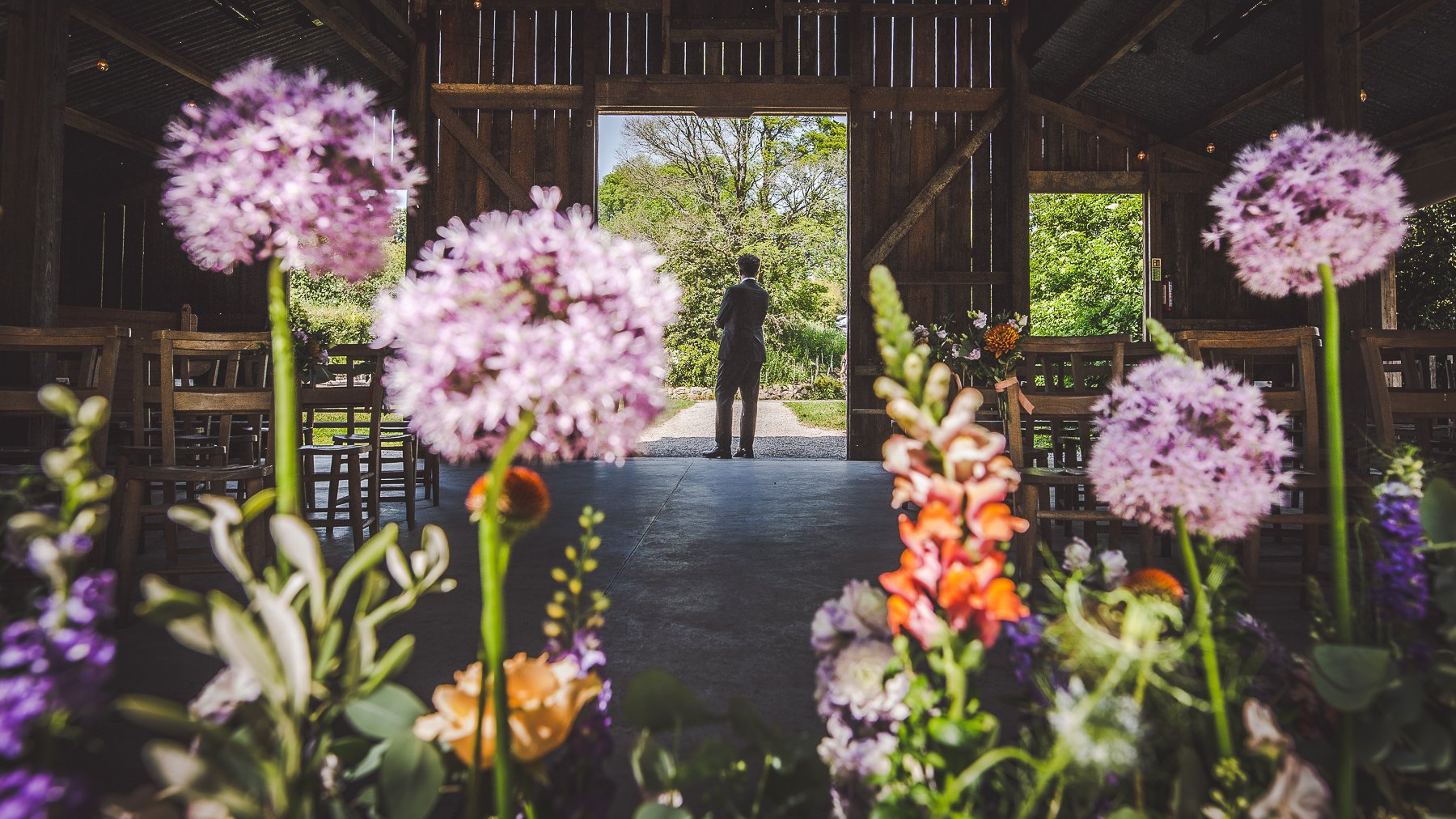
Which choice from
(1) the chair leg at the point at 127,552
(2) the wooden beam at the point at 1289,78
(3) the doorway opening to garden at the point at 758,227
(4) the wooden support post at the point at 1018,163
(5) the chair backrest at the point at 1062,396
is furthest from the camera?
(3) the doorway opening to garden at the point at 758,227

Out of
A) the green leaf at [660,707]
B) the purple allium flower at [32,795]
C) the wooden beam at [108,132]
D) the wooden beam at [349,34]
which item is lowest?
the green leaf at [660,707]

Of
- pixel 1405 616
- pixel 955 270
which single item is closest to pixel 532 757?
pixel 1405 616

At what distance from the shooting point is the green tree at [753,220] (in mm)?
15234

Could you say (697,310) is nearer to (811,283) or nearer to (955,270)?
(811,283)

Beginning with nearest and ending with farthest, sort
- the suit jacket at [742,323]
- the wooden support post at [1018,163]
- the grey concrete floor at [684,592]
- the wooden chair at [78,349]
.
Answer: the grey concrete floor at [684,592] < the wooden chair at [78,349] < the suit jacket at [742,323] < the wooden support post at [1018,163]

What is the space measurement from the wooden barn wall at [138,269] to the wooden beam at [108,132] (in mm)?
1081

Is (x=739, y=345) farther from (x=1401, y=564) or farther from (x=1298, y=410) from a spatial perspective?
(x=1401, y=564)

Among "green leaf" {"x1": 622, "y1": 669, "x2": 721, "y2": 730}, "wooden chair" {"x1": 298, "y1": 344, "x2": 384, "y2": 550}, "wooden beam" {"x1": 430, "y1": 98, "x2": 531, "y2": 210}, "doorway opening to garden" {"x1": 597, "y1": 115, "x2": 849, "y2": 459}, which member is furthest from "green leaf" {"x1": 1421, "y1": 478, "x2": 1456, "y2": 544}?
"doorway opening to garden" {"x1": 597, "y1": 115, "x2": 849, "y2": 459}

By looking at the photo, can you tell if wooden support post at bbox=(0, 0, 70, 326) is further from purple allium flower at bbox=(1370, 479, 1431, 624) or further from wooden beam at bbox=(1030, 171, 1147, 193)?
wooden beam at bbox=(1030, 171, 1147, 193)

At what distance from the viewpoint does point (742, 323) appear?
7.56 metres

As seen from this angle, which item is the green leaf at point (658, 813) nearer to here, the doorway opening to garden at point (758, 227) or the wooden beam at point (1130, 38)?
the wooden beam at point (1130, 38)

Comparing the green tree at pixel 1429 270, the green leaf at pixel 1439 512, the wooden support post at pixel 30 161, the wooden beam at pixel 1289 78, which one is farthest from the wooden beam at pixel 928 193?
the green leaf at pixel 1439 512

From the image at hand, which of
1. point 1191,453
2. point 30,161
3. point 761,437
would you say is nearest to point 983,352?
point 1191,453

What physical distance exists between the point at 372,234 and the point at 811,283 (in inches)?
596
